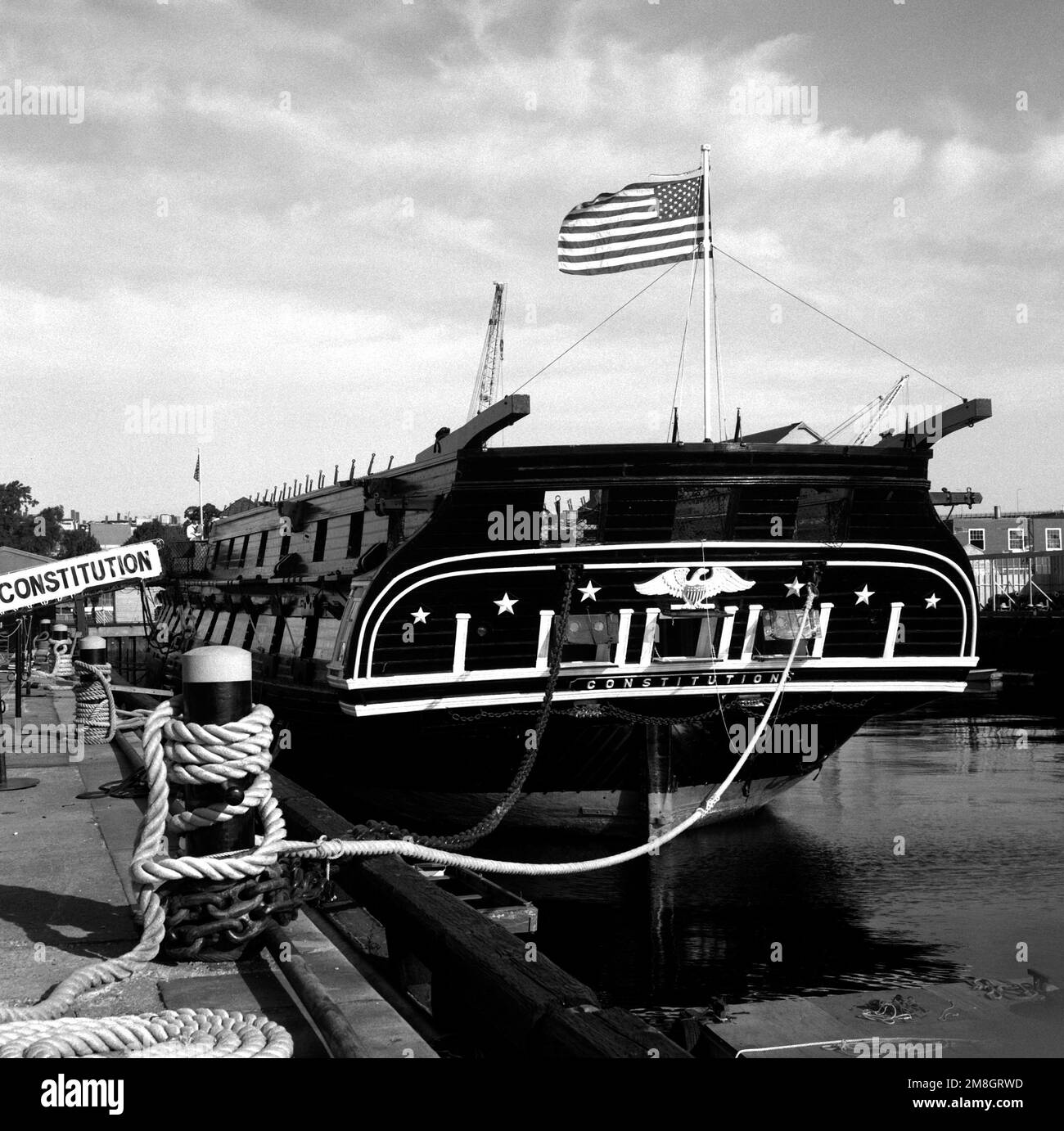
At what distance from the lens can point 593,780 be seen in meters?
16.0

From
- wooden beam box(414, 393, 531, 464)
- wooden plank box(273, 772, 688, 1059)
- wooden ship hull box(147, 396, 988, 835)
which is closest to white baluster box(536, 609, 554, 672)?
wooden ship hull box(147, 396, 988, 835)

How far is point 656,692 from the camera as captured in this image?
14812 mm

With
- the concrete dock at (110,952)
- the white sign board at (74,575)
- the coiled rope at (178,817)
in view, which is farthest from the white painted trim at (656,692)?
the coiled rope at (178,817)

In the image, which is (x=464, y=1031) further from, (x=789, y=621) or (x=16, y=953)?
(x=789, y=621)

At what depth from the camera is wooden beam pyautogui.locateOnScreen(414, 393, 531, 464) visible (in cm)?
1305

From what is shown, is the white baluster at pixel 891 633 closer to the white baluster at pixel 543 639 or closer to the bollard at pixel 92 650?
the white baluster at pixel 543 639

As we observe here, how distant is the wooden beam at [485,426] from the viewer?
13.0 meters

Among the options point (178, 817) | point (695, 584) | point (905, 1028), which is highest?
point (695, 584)

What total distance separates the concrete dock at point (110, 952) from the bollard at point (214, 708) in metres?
0.59

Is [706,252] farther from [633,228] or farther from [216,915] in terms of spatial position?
[216,915]

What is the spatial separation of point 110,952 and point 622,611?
31.1 feet

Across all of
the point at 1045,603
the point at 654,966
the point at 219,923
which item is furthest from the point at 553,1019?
the point at 1045,603

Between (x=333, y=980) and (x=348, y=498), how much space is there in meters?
12.5

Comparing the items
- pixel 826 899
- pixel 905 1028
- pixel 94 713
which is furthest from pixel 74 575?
pixel 826 899
